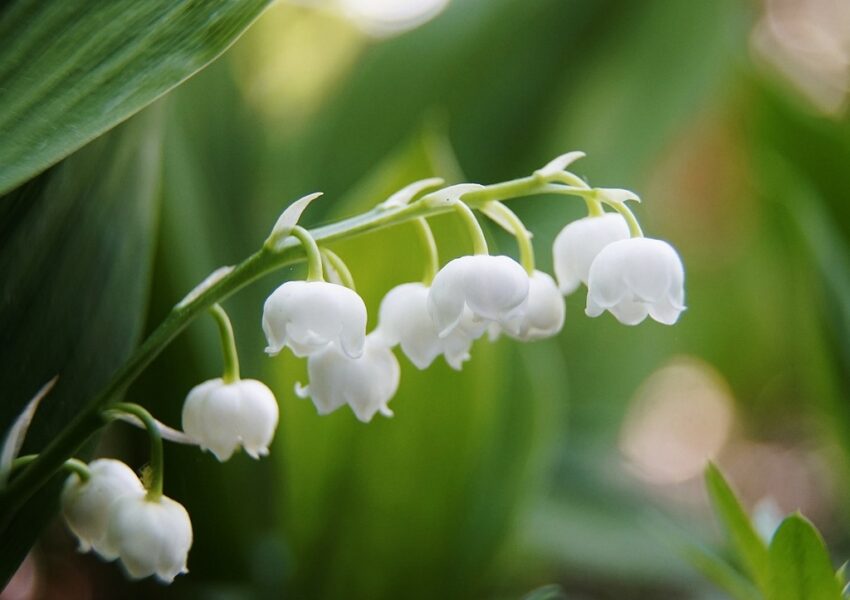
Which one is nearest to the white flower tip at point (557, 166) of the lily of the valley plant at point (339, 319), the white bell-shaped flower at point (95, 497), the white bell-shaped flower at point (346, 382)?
the lily of the valley plant at point (339, 319)

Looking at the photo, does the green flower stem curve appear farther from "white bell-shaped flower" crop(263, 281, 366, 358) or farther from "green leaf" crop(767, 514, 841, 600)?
"green leaf" crop(767, 514, 841, 600)

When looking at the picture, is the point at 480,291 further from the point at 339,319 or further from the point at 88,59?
the point at 88,59

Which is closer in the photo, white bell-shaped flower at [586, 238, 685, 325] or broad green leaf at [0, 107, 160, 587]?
white bell-shaped flower at [586, 238, 685, 325]

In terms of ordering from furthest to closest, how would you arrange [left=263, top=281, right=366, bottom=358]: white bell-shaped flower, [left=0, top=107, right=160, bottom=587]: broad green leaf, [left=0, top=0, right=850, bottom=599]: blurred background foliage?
[left=0, top=0, right=850, bottom=599]: blurred background foliage, [left=0, top=107, right=160, bottom=587]: broad green leaf, [left=263, top=281, right=366, bottom=358]: white bell-shaped flower

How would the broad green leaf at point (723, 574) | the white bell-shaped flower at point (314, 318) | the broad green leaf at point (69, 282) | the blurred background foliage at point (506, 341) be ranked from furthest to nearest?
the blurred background foliage at point (506, 341)
the broad green leaf at point (723, 574)
the broad green leaf at point (69, 282)
the white bell-shaped flower at point (314, 318)

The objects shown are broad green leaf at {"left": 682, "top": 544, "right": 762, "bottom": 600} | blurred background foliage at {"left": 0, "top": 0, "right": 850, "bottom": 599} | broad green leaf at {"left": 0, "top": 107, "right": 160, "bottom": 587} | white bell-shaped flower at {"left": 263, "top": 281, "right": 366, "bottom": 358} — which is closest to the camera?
white bell-shaped flower at {"left": 263, "top": 281, "right": 366, "bottom": 358}

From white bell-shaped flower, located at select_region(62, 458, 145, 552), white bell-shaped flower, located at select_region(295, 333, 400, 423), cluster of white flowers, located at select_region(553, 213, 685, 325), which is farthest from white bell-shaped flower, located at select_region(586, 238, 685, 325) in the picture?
white bell-shaped flower, located at select_region(62, 458, 145, 552)

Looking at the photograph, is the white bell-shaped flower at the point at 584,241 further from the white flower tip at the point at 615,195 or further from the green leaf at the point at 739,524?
the green leaf at the point at 739,524
